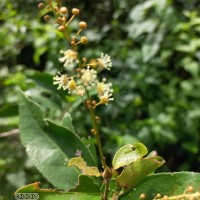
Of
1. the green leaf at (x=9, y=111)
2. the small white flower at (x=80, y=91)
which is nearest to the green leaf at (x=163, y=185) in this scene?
the small white flower at (x=80, y=91)

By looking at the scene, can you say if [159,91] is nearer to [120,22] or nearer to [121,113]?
[121,113]

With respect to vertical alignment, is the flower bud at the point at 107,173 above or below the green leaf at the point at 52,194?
above

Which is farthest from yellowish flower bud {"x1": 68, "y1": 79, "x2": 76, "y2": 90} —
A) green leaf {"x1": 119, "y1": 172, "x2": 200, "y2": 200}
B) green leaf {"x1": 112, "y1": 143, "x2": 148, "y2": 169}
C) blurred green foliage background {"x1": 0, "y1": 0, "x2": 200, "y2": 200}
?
blurred green foliage background {"x1": 0, "y1": 0, "x2": 200, "y2": 200}

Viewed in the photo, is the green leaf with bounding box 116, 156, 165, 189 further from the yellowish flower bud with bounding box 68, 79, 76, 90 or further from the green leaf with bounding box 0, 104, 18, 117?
the green leaf with bounding box 0, 104, 18, 117

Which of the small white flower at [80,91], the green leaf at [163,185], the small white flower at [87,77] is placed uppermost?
the small white flower at [87,77]

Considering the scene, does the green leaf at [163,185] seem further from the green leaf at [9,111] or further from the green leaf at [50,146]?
the green leaf at [9,111]

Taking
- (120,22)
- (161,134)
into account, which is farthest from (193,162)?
(120,22)

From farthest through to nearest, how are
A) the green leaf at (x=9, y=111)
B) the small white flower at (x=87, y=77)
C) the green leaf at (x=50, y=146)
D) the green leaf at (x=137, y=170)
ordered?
the green leaf at (x=9, y=111)
the green leaf at (x=50, y=146)
the green leaf at (x=137, y=170)
the small white flower at (x=87, y=77)

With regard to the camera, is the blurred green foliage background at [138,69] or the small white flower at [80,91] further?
the blurred green foliage background at [138,69]
